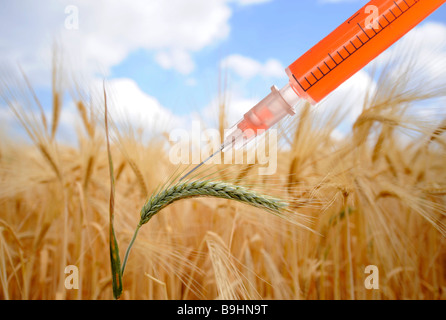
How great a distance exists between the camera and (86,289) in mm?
1335

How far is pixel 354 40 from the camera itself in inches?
26.7

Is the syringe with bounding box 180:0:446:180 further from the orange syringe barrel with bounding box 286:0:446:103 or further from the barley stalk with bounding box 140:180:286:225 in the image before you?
the barley stalk with bounding box 140:180:286:225

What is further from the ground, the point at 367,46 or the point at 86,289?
the point at 367,46

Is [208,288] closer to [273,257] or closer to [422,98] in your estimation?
[273,257]

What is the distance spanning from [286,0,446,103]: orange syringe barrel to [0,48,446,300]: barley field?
75mm

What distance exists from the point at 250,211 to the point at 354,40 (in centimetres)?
54

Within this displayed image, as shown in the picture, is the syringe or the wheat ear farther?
the syringe

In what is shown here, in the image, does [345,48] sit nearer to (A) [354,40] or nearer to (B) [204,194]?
(A) [354,40]

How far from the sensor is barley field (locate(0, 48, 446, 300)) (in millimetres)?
841

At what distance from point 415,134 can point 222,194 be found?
2.16ft

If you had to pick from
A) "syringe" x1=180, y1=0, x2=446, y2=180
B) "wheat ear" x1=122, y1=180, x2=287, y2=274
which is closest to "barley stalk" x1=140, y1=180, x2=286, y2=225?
"wheat ear" x1=122, y1=180, x2=287, y2=274

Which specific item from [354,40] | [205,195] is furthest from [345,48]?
[205,195]
